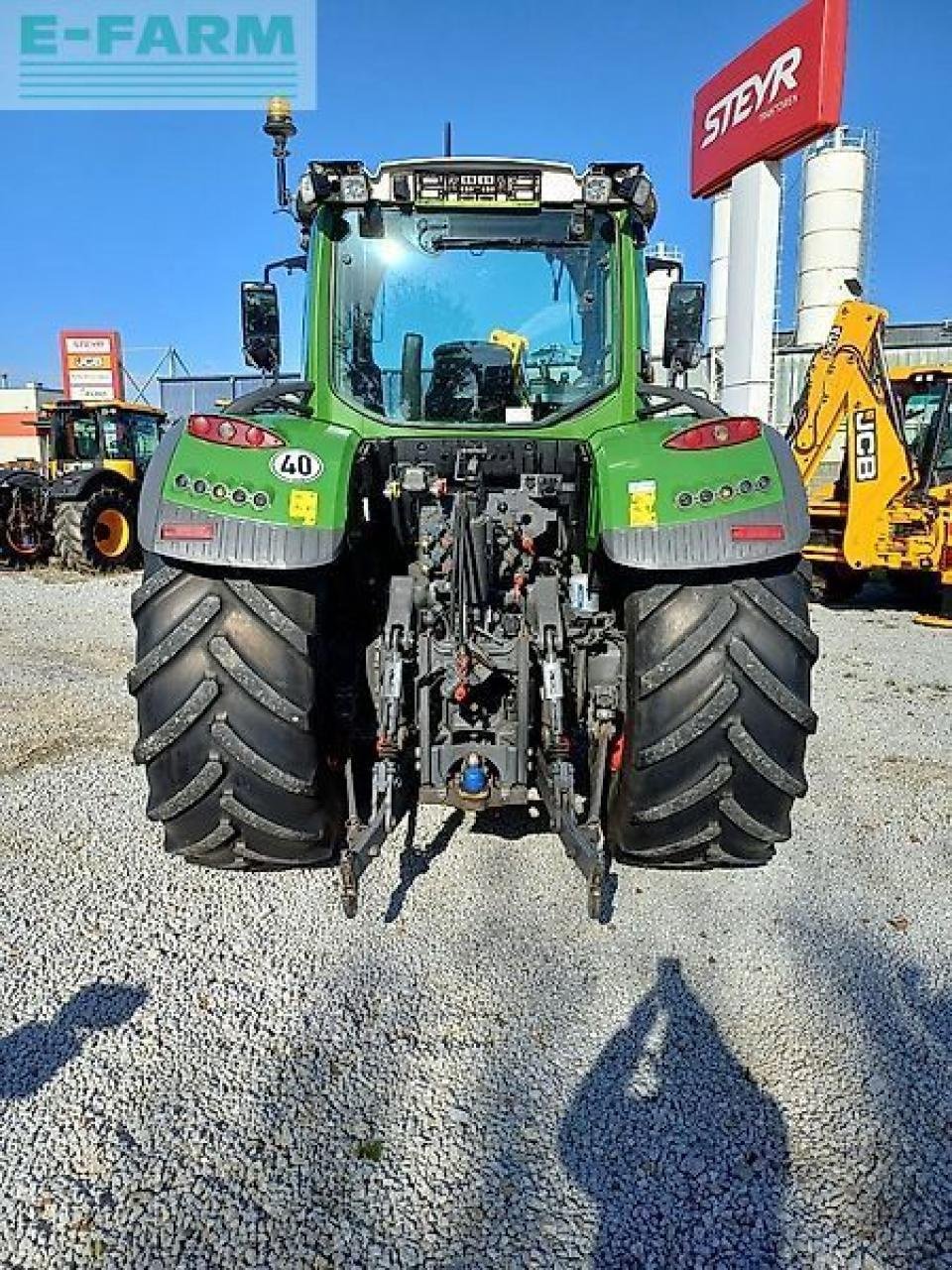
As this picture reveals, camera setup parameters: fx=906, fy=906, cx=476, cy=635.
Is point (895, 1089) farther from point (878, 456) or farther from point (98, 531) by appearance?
point (98, 531)

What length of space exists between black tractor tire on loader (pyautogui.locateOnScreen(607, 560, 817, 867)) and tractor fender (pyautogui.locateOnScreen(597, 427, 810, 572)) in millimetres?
137

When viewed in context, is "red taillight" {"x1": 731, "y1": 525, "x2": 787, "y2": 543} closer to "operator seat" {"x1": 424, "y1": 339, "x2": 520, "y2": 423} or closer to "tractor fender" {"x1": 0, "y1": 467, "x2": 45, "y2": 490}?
"operator seat" {"x1": 424, "y1": 339, "x2": 520, "y2": 423}

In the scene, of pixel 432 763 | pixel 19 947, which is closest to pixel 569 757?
pixel 432 763

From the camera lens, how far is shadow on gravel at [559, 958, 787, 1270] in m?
1.77

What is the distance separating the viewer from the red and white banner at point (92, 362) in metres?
27.0

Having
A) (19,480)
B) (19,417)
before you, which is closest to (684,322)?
(19,480)

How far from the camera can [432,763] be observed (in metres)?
2.88

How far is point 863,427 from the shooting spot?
28.2ft

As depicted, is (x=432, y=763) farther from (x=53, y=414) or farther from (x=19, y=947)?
(x=53, y=414)

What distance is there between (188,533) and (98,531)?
416 inches

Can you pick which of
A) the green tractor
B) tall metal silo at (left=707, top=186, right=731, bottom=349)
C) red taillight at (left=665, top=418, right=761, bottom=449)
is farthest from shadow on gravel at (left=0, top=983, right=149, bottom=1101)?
tall metal silo at (left=707, top=186, right=731, bottom=349)

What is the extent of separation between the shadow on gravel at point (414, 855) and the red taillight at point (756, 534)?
159 centimetres

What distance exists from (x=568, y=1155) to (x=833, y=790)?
2651 millimetres

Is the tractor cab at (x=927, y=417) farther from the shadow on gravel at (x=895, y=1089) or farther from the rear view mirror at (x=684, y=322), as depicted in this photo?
the shadow on gravel at (x=895, y=1089)
